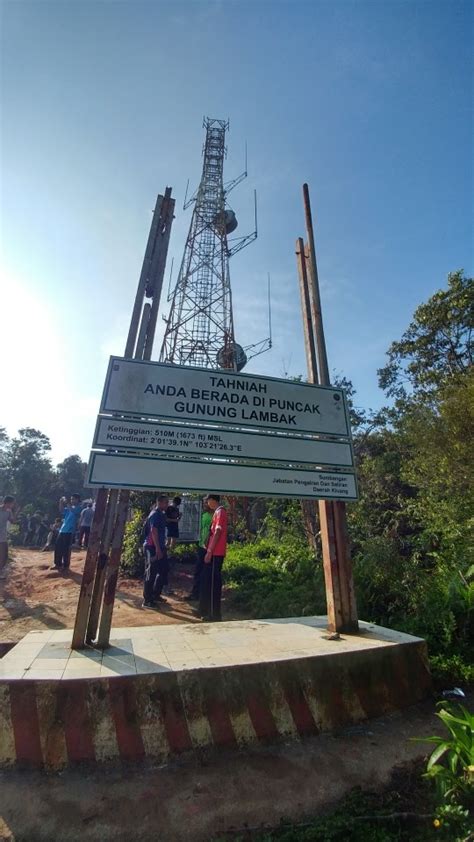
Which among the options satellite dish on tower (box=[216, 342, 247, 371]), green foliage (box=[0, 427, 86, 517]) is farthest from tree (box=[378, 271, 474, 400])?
green foliage (box=[0, 427, 86, 517])

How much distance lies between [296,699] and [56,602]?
5.15m

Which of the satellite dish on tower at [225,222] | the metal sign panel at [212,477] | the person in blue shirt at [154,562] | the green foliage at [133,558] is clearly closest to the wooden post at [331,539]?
the metal sign panel at [212,477]

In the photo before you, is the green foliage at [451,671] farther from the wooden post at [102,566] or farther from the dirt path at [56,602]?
the dirt path at [56,602]

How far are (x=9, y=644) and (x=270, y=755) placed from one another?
269 centimetres

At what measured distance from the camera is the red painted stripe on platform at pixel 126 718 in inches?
96.3

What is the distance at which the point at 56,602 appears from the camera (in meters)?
6.62

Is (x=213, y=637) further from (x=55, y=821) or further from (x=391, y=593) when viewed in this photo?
(x=391, y=593)

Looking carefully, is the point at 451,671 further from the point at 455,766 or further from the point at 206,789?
the point at 206,789

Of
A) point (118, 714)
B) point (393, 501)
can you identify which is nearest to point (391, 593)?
point (118, 714)

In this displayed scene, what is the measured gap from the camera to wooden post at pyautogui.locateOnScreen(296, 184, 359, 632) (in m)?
3.80

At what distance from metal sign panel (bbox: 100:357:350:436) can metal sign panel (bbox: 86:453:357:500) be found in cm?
42

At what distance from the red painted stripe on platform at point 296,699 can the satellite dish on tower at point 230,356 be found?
37.4ft

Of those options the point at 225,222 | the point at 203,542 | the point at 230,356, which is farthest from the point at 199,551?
the point at 225,222

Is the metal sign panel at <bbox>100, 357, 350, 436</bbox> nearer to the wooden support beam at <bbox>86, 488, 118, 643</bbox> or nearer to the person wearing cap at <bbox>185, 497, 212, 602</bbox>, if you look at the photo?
the wooden support beam at <bbox>86, 488, 118, 643</bbox>
